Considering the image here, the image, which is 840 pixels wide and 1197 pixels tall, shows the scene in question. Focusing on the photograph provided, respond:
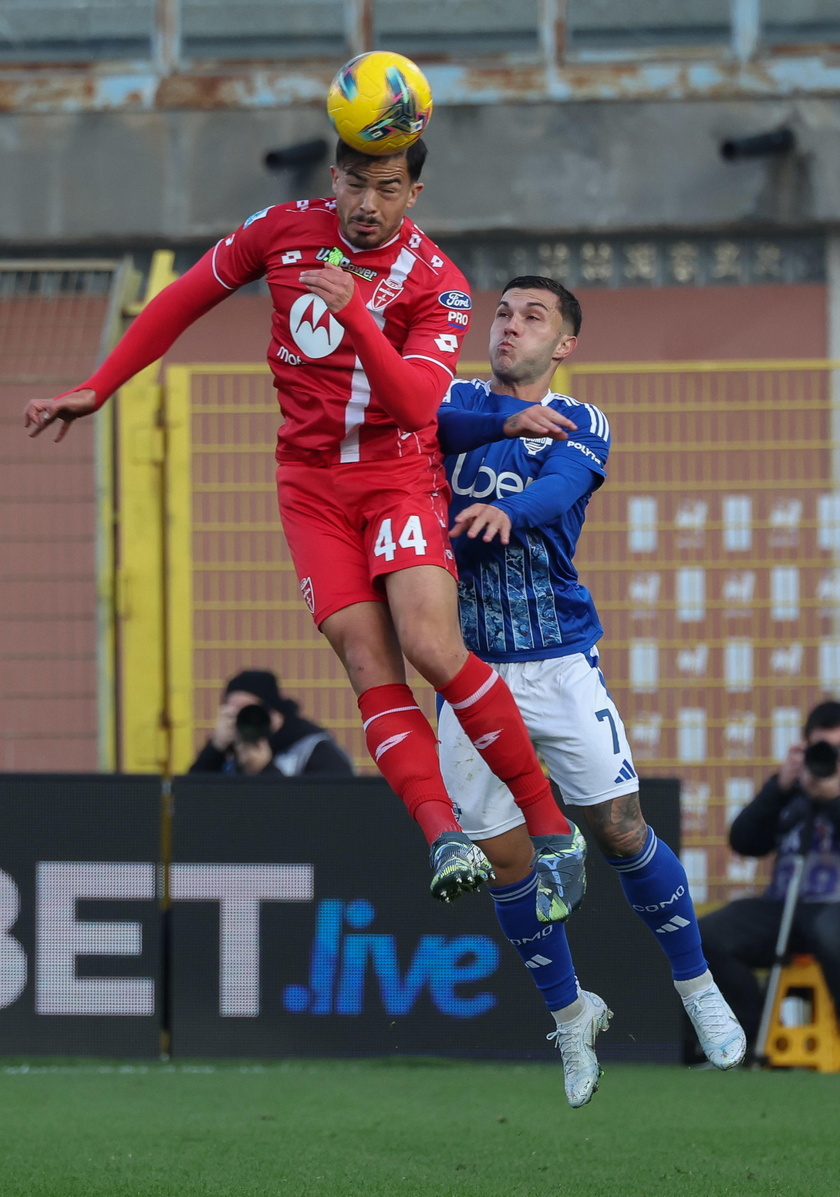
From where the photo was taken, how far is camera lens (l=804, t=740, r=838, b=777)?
7445mm

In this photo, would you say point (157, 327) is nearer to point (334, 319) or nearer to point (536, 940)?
point (334, 319)

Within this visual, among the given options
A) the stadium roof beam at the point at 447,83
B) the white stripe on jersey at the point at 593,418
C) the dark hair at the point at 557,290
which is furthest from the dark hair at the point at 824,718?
the stadium roof beam at the point at 447,83

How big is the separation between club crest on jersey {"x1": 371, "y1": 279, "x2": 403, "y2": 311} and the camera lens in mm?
3472

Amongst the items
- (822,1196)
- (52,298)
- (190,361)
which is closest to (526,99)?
(190,361)

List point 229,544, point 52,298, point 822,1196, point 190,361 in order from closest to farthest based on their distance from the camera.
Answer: point 822,1196 → point 229,544 → point 52,298 → point 190,361

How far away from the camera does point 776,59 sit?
441 inches

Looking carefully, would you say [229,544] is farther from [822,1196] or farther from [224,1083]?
[822,1196]

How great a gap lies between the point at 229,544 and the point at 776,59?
5109 mm

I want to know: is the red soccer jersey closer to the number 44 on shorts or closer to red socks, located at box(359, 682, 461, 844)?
the number 44 on shorts

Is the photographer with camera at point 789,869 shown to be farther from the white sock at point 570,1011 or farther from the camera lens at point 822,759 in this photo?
the white sock at point 570,1011

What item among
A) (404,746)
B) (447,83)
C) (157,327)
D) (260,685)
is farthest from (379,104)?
(447,83)

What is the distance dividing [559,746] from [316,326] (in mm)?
1443

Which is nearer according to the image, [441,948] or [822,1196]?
[822,1196]

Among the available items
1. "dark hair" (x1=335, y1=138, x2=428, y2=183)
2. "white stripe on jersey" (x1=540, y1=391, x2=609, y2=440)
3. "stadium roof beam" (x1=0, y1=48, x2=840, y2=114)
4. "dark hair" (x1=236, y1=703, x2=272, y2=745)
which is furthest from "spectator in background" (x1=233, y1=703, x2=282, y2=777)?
"stadium roof beam" (x1=0, y1=48, x2=840, y2=114)
